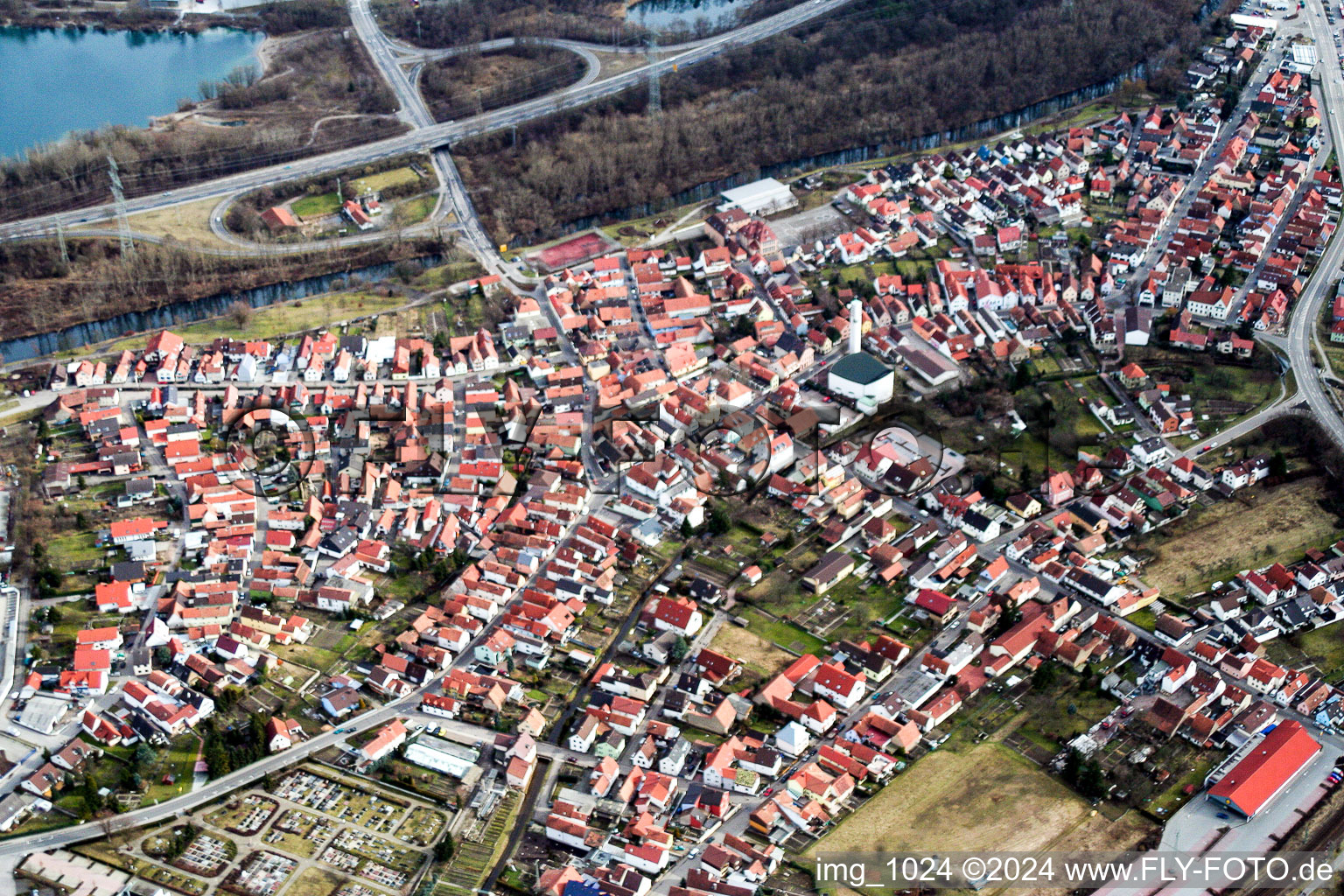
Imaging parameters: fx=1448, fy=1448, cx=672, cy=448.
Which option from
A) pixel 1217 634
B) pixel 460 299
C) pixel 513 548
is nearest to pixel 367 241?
pixel 460 299

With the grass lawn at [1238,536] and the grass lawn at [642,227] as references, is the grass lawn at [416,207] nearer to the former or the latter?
the grass lawn at [642,227]

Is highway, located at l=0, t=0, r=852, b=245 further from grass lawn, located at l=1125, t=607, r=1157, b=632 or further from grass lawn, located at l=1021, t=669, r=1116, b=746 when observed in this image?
grass lawn, located at l=1021, t=669, r=1116, b=746

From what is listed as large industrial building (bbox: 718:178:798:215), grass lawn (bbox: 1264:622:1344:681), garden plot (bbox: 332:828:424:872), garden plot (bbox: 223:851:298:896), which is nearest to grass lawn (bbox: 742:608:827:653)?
garden plot (bbox: 332:828:424:872)

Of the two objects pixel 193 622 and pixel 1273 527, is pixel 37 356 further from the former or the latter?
pixel 1273 527

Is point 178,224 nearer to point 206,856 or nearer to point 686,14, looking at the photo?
point 206,856

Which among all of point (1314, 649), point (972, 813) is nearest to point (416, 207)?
point (972, 813)

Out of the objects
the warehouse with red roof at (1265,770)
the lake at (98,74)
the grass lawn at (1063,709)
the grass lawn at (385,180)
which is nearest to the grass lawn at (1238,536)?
the grass lawn at (1063,709)

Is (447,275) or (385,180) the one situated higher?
(385,180)
